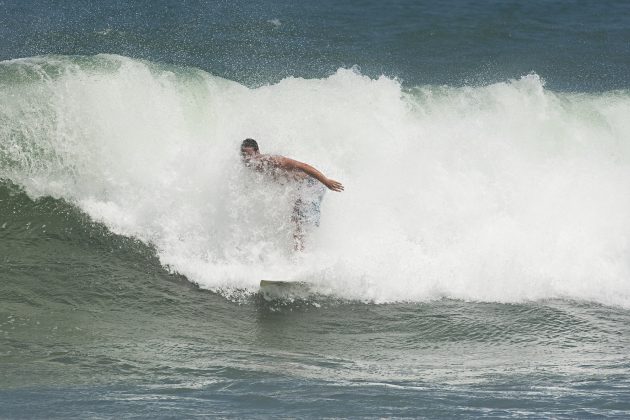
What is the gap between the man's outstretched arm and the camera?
8.18 metres

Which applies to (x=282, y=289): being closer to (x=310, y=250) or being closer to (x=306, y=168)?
(x=310, y=250)

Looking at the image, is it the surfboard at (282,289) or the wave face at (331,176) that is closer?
the surfboard at (282,289)

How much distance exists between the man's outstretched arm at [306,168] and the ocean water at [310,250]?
11.9 inches

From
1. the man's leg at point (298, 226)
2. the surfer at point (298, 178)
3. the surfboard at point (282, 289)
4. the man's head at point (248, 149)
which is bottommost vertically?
the surfboard at point (282, 289)

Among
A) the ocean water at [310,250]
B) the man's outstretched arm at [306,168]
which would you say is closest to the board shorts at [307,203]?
the ocean water at [310,250]

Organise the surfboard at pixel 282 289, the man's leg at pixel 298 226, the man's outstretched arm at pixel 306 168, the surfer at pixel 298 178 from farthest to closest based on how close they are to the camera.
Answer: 1. the man's leg at pixel 298 226
2. the surfer at pixel 298 178
3. the man's outstretched arm at pixel 306 168
4. the surfboard at pixel 282 289

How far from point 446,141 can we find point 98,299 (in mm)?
5384

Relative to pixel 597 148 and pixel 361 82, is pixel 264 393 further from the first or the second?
pixel 597 148

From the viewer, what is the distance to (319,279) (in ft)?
26.8

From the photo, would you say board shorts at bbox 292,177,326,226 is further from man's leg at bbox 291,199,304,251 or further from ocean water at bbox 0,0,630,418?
ocean water at bbox 0,0,630,418

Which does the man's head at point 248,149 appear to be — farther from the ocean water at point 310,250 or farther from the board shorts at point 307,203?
the board shorts at point 307,203

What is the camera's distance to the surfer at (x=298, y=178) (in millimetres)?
8352

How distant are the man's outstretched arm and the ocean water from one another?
301 millimetres

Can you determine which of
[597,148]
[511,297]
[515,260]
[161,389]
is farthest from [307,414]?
[597,148]
